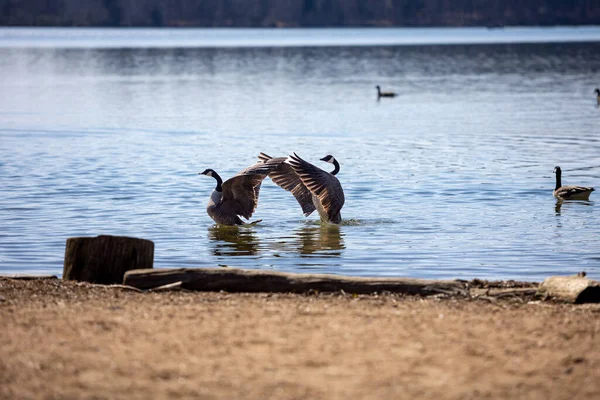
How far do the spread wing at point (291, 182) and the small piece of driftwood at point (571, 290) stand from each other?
301 inches

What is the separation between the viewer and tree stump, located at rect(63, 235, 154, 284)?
38.1 feet

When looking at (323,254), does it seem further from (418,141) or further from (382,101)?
(382,101)

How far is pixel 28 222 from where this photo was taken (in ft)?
59.3

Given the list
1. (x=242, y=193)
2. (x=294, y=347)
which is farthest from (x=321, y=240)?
(x=294, y=347)

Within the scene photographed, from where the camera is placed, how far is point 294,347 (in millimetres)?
8508

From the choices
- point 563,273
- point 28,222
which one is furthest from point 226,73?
point 563,273

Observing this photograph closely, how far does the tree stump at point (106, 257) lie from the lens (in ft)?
38.1

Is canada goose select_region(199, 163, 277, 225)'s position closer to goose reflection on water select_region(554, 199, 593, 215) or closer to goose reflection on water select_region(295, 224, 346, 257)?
goose reflection on water select_region(295, 224, 346, 257)

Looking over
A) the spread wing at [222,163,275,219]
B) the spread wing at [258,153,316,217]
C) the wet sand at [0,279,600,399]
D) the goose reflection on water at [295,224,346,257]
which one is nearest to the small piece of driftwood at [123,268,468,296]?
the wet sand at [0,279,600,399]

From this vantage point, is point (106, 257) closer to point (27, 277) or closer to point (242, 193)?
point (27, 277)

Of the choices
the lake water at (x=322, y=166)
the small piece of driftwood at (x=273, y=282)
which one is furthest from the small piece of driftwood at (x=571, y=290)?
the lake water at (x=322, y=166)

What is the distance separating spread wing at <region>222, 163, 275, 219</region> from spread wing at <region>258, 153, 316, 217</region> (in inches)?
17.5

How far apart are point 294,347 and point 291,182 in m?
9.77

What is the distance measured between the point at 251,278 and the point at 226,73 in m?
60.2
